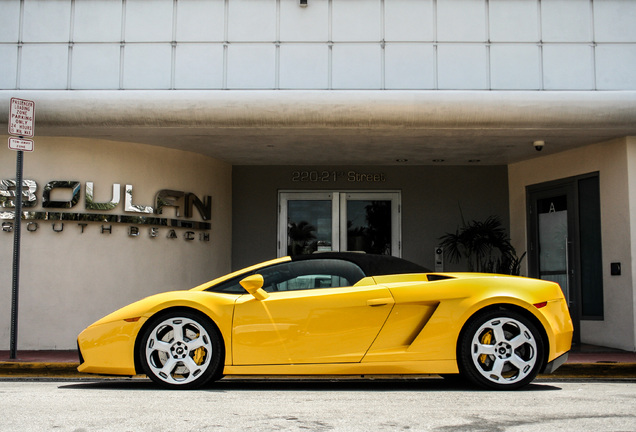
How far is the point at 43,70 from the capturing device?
35.4 feet

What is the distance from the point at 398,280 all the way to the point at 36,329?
6.82 m

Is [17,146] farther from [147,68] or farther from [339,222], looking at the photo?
[339,222]

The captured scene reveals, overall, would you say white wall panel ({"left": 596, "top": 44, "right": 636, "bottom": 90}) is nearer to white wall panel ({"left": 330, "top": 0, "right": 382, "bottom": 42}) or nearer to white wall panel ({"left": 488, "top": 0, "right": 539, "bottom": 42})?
white wall panel ({"left": 488, "top": 0, "right": 539, "bottom": 42})

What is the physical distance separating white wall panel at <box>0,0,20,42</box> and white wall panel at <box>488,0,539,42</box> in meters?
7.02

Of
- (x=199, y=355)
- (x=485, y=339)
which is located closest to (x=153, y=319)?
(x=199, y=355)

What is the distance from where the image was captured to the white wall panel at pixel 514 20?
35.6 ft

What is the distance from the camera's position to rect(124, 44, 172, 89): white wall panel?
35.5ft

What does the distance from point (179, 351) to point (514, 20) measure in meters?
7.43

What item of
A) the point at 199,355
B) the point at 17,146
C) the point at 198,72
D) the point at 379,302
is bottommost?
the point at 199,355

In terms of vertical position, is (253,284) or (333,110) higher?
(333,110)

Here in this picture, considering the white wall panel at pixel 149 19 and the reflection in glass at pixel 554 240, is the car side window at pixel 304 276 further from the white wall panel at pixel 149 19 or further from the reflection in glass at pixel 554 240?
the reflection in glass at pixel 554 240

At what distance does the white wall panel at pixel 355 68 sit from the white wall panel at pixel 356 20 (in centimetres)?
18

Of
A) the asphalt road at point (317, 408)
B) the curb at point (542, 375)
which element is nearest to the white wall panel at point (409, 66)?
the curb at point (542, 375)

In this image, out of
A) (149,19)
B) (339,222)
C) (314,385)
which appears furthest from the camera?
(339,222)
